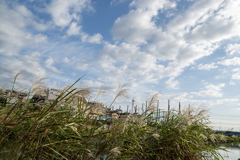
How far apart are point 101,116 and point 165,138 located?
45.2 inches

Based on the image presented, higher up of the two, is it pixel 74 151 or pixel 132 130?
pixel 132 130

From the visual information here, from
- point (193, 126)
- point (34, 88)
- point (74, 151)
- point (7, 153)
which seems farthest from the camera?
point (193, 126)

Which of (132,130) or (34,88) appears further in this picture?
(132,130)

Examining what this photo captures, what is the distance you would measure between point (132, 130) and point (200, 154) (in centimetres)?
132

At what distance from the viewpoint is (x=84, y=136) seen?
6.47 feet

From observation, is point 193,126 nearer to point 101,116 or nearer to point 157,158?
point 157,158

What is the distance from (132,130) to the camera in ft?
8.77

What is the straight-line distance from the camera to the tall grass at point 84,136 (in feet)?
5.57

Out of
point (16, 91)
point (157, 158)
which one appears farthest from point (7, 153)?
point (157, 158)

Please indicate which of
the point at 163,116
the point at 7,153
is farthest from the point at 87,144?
the point at 163,116

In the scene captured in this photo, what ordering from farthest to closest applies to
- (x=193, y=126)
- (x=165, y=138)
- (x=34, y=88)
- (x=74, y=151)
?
(x=193, y=126)
(x=165, y=138)
(x=34, y=88)
(x=74, y=151)

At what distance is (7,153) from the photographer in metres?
1.64

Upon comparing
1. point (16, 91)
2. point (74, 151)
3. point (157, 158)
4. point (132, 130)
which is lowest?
point (157, 158)

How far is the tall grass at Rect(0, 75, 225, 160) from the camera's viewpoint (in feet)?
5.57
